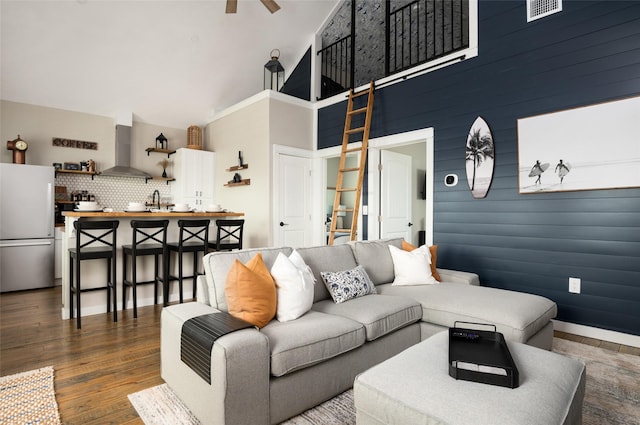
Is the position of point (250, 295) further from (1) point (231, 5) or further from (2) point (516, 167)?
(1) point (231, 5)

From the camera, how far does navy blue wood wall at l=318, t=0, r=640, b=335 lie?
3129 mm

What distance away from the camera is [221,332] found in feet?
5.65

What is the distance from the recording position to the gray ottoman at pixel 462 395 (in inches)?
48.8

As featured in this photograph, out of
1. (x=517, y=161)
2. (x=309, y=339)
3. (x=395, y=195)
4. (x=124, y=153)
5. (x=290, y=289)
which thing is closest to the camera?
(x=309, y=339)

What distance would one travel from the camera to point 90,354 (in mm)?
2725

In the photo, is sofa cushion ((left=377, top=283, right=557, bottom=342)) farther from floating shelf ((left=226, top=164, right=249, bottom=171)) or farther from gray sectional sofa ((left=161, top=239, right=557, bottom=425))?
floating shelf ((left=226, top=164, right=249, bottom=171))

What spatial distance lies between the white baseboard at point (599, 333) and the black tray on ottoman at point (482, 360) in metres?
2.25

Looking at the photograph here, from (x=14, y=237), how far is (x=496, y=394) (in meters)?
6.05

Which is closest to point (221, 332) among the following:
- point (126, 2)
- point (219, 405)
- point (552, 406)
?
point (219, 405)

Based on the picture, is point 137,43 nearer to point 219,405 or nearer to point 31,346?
point 31,346

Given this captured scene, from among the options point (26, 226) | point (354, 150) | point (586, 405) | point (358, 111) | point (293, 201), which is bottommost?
point (586, 405)

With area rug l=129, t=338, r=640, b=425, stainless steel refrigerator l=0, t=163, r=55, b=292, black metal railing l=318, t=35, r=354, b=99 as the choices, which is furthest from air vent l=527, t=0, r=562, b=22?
stainless steel refrigerator l=0, t=163, r=55, b=292

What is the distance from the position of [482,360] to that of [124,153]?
6337 millimetres

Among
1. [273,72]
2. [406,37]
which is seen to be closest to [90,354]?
[273,72]
